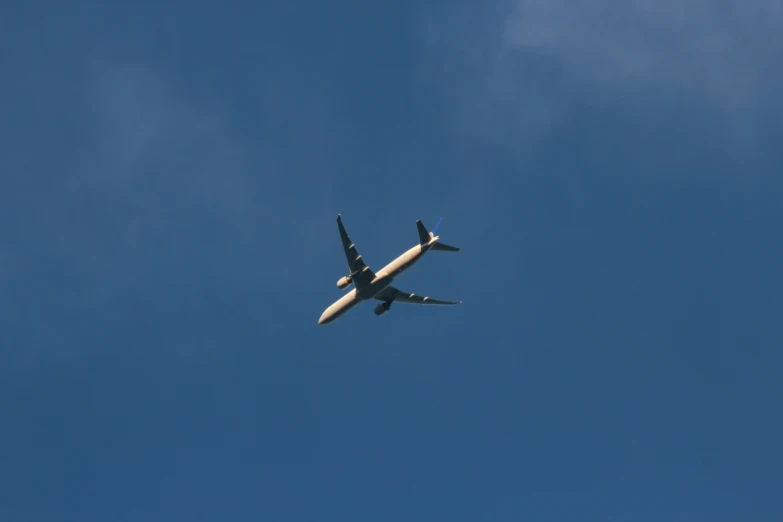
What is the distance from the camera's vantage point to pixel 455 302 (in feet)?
311

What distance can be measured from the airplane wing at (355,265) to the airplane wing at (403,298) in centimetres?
798

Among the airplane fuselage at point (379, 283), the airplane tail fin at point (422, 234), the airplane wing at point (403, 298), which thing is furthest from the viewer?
the airplane wing at point (403, 298)

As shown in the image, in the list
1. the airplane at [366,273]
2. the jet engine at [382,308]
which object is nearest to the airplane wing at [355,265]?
the airplane at [366,273]

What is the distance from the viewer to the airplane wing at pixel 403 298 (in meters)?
93.1

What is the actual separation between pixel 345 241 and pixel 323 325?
451 inches

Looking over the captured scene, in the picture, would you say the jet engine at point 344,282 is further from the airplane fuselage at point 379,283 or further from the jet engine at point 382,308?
the jet engine at point 382,308

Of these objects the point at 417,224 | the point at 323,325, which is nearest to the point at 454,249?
the point at 417,224

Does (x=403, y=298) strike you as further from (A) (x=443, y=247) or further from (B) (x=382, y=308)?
(A) (x=443, y=247)

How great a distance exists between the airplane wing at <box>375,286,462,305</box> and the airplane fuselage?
19.6 feet

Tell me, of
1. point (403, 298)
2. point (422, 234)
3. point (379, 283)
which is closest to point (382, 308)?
point (403, 298)

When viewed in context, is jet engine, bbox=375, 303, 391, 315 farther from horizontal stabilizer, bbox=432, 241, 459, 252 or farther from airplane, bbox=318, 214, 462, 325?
horizontal stabilizer, bbox=432, 241, 459, 252

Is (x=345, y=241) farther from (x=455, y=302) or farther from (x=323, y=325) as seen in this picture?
(x=455, y=302)

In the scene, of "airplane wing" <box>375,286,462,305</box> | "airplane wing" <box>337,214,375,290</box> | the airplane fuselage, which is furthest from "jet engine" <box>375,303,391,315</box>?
"airplane wing" <box>337,214,375,290</box>

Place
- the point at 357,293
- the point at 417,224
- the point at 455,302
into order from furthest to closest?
the point at 455,302 < the point at 357,293 < the point at 417,224
